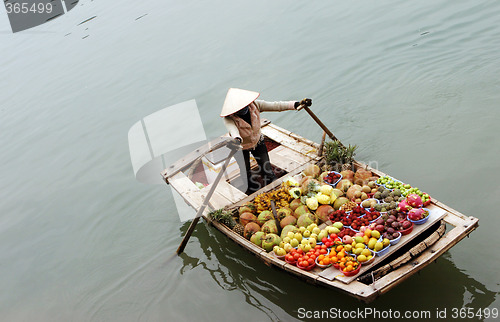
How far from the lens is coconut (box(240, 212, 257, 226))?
5812 mm

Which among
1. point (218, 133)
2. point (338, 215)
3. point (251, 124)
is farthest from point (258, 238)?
point (218, 133)

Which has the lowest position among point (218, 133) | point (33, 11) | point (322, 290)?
point (322, 290)

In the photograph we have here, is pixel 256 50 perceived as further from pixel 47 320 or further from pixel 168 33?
pixel 47 320

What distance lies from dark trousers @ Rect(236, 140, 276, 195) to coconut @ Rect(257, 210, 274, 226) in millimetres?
784

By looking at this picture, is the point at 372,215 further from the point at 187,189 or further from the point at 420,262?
the point at 187,189

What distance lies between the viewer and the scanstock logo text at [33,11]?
17.3 meters

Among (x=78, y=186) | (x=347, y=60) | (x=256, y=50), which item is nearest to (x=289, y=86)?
(x=347, y=60)

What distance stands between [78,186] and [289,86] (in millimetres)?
4583

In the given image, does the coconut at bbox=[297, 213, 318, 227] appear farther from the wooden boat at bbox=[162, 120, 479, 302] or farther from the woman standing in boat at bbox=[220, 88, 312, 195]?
the woman standing in boat at bbox=[220, 88, 312, 195]

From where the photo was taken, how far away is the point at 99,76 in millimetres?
12922

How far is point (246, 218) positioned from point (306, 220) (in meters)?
0.78

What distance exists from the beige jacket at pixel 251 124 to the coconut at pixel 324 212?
125cm

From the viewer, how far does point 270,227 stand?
18.2 feet

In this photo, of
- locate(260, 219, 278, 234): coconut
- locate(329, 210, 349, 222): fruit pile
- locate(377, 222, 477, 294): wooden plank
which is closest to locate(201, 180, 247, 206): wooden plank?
locate(260, 219, 278, 234): coconut
